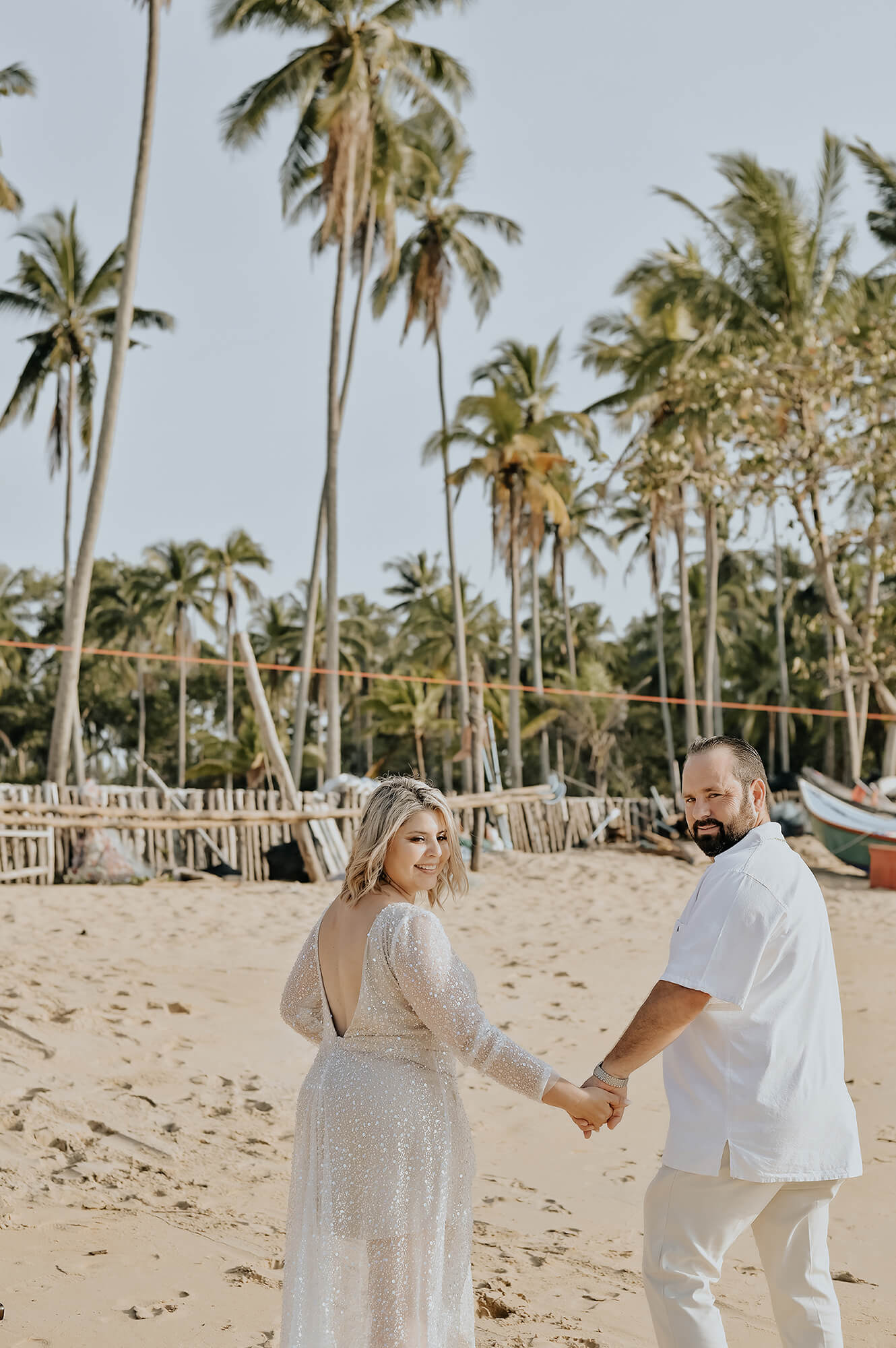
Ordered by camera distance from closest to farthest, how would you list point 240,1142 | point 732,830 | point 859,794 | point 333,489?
1. point 732,830
2. point 240,1142
3. point 859,794
4. point 333,489

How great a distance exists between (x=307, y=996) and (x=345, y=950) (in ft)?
0.85

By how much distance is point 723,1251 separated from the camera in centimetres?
240

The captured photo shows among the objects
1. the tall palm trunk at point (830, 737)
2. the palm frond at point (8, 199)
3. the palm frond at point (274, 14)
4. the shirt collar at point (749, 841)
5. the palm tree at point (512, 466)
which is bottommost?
the shirt collar at point (749, 841)

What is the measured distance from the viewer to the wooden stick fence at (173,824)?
38.5 ft

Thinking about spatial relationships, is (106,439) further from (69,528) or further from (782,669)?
(782,669)

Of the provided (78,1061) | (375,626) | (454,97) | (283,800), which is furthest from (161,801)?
(375,626)

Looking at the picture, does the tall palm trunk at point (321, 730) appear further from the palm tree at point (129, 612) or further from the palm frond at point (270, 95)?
the palm frond at point (270, 95)

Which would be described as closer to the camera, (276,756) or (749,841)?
(749,841)

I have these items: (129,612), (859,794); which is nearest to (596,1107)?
(859,794)

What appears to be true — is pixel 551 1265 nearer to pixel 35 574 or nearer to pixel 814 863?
pixel 814 863

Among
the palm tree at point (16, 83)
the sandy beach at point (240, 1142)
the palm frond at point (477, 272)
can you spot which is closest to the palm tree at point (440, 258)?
the palm frond at point (477, 272)

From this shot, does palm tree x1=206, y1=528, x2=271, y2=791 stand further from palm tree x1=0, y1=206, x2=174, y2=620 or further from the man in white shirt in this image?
the man in white shirt

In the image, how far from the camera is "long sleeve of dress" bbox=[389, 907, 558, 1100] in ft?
7.78

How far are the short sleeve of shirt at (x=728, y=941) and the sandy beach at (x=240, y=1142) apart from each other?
5.01 feet
